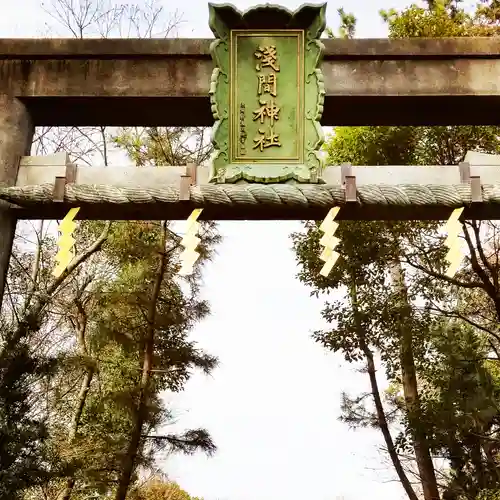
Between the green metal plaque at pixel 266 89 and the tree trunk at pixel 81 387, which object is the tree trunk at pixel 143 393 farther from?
the green metal plaque at pixel 266 89

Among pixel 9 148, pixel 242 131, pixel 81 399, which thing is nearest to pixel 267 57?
pixel 242 131

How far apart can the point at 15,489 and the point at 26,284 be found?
4623 millimetres

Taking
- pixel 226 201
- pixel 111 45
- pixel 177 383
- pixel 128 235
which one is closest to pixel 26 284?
pixel 128 235

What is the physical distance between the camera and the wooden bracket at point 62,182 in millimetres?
4215

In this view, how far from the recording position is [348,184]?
422 centimetres

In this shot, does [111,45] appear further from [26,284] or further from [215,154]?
[26,284]

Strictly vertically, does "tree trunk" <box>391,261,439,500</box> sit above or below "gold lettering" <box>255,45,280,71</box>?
below

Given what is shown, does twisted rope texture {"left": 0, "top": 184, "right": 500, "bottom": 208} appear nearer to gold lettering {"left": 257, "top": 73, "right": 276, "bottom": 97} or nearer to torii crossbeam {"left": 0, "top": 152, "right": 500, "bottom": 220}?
torii crossbeam {"left": 0, "top": 152, "right": 500, "bottom": 220}

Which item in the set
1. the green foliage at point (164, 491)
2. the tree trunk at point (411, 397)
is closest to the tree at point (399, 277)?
the tree trunk at point (411, 397)

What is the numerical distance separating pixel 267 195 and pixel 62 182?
4.74ft

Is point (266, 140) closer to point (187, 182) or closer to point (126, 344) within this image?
point (187, 182)

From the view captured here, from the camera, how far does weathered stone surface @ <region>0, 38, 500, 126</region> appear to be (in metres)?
4.65

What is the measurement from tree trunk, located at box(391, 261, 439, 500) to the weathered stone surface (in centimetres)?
482

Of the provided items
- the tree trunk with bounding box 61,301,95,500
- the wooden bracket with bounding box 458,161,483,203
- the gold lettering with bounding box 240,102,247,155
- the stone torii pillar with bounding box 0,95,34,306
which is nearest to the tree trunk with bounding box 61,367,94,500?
the tree trunk with bounding box 61,301,95,500
